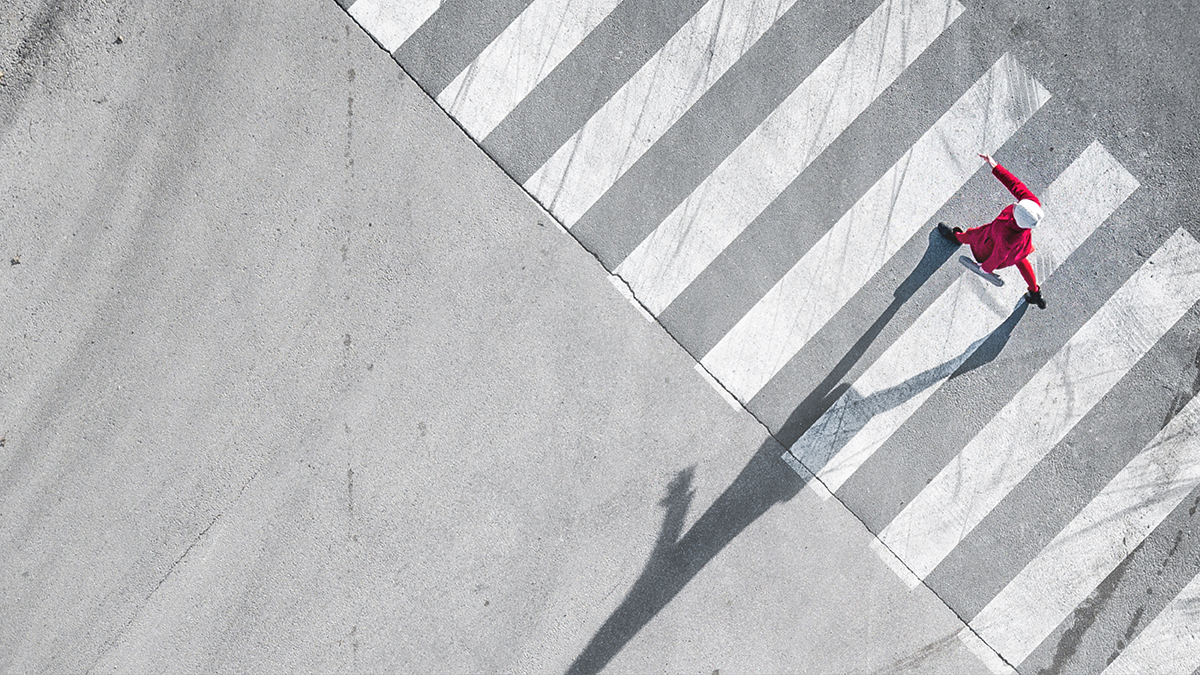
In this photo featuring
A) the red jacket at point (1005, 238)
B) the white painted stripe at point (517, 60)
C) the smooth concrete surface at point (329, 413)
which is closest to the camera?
the red jacket at point (1005, 238)

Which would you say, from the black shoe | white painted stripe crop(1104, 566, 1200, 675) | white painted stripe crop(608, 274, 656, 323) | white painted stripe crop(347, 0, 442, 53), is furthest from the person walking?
white painted stripe crop(347, 0, 442, 53)

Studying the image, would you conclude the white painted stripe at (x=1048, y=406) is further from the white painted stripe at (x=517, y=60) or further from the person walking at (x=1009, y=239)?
the white painted stripe at (x=517, y=60)

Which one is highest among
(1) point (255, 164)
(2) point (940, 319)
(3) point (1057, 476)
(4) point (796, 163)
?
A: (1) point (255, 164)

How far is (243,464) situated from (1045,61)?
22.9 feet

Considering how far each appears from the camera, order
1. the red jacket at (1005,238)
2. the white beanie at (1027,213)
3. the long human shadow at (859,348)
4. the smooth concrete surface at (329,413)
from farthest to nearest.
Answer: the long human shadow at (859,348) < the smooth concrete surface at (329,413) < the red jacket at (1005,238) < the white beanie at (1027,213)

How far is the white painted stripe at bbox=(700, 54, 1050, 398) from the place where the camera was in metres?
6.60

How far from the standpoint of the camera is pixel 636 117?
21.4 ft

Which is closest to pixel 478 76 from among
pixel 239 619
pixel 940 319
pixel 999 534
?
pixel 940 319

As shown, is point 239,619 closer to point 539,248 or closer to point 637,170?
point 539,248

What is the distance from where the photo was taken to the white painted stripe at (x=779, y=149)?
6.55 m

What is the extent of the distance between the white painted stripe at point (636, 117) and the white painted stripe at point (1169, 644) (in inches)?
220

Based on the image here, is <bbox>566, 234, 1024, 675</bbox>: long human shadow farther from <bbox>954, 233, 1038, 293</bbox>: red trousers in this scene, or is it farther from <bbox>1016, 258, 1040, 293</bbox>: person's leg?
<bbox>1016, 258, 1040, 293</bbox>: person's leg

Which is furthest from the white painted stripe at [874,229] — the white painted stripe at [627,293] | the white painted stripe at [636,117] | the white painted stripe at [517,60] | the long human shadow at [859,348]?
the white painted stripe at [517,60]

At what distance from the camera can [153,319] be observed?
634cm
